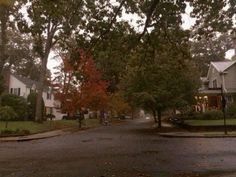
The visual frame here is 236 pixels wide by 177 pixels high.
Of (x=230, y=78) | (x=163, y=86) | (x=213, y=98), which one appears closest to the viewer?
(x=163, y=86)

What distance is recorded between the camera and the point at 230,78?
161 ft

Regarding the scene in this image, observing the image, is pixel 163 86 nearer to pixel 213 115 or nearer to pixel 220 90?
pixel 213 115

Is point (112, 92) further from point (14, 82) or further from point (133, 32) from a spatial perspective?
point (133, 32)

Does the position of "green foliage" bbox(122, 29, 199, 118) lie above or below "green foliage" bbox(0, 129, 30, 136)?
above

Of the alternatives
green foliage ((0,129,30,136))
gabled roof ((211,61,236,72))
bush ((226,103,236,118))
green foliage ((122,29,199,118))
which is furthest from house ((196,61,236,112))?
green foliage ((0,129,30,136))

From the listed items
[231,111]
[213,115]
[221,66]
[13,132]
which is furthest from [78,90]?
[221,66]

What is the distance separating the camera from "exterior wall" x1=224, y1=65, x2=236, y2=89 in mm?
49034

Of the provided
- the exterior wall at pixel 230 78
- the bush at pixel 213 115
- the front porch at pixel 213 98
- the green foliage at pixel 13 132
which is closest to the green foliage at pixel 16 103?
the green foliage at pixel 13 132

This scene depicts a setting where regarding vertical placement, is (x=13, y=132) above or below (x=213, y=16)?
below

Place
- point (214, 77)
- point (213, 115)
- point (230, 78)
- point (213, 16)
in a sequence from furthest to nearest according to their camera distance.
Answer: point (214, 77), point (230, 78), point (213, 115), point (213, 16)

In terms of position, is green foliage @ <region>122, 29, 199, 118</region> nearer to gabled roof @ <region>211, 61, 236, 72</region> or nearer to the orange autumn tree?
Result: the orange autumn tree

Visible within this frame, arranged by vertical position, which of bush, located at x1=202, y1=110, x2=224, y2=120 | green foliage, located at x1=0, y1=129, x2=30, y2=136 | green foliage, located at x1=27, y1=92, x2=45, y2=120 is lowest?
green foliage, located at x1=0, y1=129, x2=30, y2=136

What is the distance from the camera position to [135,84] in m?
37.2

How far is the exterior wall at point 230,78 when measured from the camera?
4903 cm
